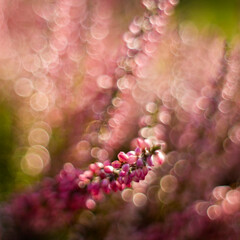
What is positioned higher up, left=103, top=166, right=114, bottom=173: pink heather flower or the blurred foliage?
the blurred foliage

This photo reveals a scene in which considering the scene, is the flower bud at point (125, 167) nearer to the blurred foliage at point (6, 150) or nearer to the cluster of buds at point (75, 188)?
the cluster of buds at point (75, 188)

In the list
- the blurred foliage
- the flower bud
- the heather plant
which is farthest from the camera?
the blurred foliage

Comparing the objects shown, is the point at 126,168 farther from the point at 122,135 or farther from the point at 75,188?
the point at 122,135

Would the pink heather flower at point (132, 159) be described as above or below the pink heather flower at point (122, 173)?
above

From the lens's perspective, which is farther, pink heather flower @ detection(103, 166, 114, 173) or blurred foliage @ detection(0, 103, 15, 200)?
blurred foliage @ detection(0, 103, 15, 200)

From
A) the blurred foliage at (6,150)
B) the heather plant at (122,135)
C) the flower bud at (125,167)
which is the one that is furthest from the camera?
the blurred foliage at (6,150)

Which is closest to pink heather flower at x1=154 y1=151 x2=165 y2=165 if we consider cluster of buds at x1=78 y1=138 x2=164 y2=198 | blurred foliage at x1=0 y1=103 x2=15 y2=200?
cluster of buds at x1=78 y1=138 x2=164 y2=198

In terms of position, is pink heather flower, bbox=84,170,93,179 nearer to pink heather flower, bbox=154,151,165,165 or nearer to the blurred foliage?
pink heather flower, bbox=154,151,165,165

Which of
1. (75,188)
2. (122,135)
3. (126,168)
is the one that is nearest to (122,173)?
(126,168)

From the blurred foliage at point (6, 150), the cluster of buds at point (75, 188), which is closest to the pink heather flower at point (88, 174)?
the cluster of buds at point (75, 188)
